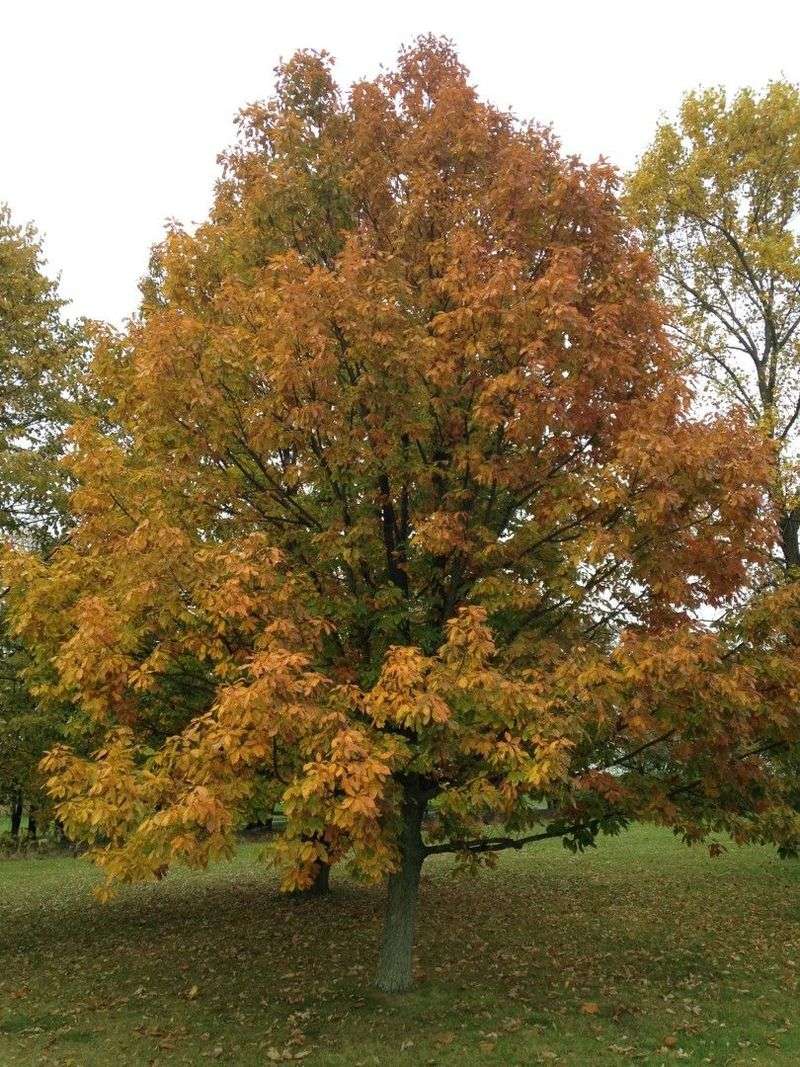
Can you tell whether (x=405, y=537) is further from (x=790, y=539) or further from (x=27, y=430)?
(x=790, y=539)

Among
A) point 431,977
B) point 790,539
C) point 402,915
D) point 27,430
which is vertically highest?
point 27,430

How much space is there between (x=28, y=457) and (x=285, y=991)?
8.27 m

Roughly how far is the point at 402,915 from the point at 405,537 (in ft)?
13.3

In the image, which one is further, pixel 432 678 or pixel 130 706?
pixel 130 706

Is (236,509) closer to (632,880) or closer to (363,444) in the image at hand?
(363,444)

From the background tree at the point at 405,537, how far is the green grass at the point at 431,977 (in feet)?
4.45

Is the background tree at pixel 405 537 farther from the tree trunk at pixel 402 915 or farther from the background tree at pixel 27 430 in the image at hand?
the background tree at pixel 27 430

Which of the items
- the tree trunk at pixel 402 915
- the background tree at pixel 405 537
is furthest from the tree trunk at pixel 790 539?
the tree trunk at pixel 402 915

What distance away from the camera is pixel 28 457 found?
1210 centimetres

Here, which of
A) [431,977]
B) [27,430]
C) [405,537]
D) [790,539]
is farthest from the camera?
[790,539]

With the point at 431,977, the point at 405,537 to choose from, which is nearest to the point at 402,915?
the point at 431,977

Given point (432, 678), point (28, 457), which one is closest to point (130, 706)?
point (432, 678)

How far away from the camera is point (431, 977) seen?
943 cm

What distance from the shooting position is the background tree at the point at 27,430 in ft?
37.5
